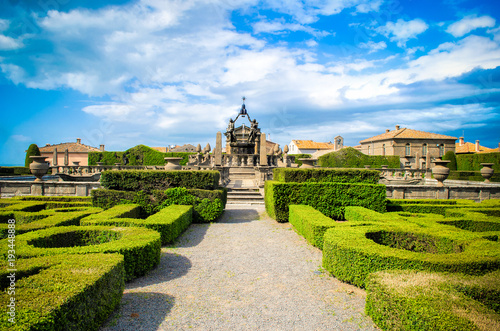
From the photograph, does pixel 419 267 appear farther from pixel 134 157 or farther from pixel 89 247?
pixel 134 157

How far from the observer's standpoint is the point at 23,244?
4.76 meters

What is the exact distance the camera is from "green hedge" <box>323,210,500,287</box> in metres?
4.20

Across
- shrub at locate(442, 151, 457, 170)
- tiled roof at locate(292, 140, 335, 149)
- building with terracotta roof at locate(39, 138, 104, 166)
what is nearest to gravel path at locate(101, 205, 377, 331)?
shrub at locate(442, 151, 457, 170)

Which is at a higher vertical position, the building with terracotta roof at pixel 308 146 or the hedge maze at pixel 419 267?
the building with terracotta roof at pixel 308 146

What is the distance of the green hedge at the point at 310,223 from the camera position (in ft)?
22.5

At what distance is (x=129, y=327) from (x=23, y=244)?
9.41ft

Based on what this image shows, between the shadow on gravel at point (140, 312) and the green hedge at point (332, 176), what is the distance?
7.57 metres

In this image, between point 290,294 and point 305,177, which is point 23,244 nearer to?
point 290,294

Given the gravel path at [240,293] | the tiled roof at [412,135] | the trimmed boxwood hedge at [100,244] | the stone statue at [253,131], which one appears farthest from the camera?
the tiled roof at [412,135]

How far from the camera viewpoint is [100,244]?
5.04m

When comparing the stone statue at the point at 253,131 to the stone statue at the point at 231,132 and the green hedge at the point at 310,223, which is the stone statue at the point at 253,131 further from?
the green hedge at the point at 310,223

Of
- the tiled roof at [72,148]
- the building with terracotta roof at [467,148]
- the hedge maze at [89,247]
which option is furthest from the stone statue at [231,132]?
the building with terracotta roof at [467,148]

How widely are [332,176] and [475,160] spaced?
31578mm

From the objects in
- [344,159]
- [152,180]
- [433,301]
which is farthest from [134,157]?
[433,301]
